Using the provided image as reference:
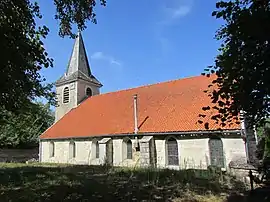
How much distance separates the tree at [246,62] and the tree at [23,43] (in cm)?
422

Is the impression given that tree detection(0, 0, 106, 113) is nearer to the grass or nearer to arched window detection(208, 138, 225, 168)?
the grass

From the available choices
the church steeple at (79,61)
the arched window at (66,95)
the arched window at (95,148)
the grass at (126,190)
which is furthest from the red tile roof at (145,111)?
the grass at (126,190)

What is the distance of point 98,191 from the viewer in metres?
8.05

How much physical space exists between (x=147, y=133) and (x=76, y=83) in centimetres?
1321

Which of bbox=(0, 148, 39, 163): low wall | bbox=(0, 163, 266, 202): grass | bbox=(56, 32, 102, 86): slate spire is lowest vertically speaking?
bbox=(0, 163, 266, 202): grass

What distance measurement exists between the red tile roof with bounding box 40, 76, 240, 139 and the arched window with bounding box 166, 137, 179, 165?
34.8 inches

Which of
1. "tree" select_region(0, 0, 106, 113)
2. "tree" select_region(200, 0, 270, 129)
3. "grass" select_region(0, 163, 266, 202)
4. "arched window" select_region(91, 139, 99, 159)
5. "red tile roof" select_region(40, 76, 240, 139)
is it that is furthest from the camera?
"arched window" select_region(91, 139, 99, 159)

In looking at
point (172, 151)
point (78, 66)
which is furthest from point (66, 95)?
point (172, 151)

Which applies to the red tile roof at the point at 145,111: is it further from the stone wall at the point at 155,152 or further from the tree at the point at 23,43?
the tree at the point at 23,43

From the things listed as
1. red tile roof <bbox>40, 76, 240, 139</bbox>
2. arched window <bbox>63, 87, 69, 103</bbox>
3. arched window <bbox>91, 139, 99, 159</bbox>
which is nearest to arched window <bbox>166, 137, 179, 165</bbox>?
red tile roof <bbox>40, 76, 240, 139</bbox>

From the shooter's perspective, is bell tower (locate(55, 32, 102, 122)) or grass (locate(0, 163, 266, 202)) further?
bell tower (locate(55, 32, 102, 122))

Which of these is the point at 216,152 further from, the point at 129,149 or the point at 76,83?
the point at 76,83

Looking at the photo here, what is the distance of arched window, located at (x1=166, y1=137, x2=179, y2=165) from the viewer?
16.6m

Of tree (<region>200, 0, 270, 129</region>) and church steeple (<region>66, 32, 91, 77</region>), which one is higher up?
church steeple (<region>66, 32, 91, 77</region>)
